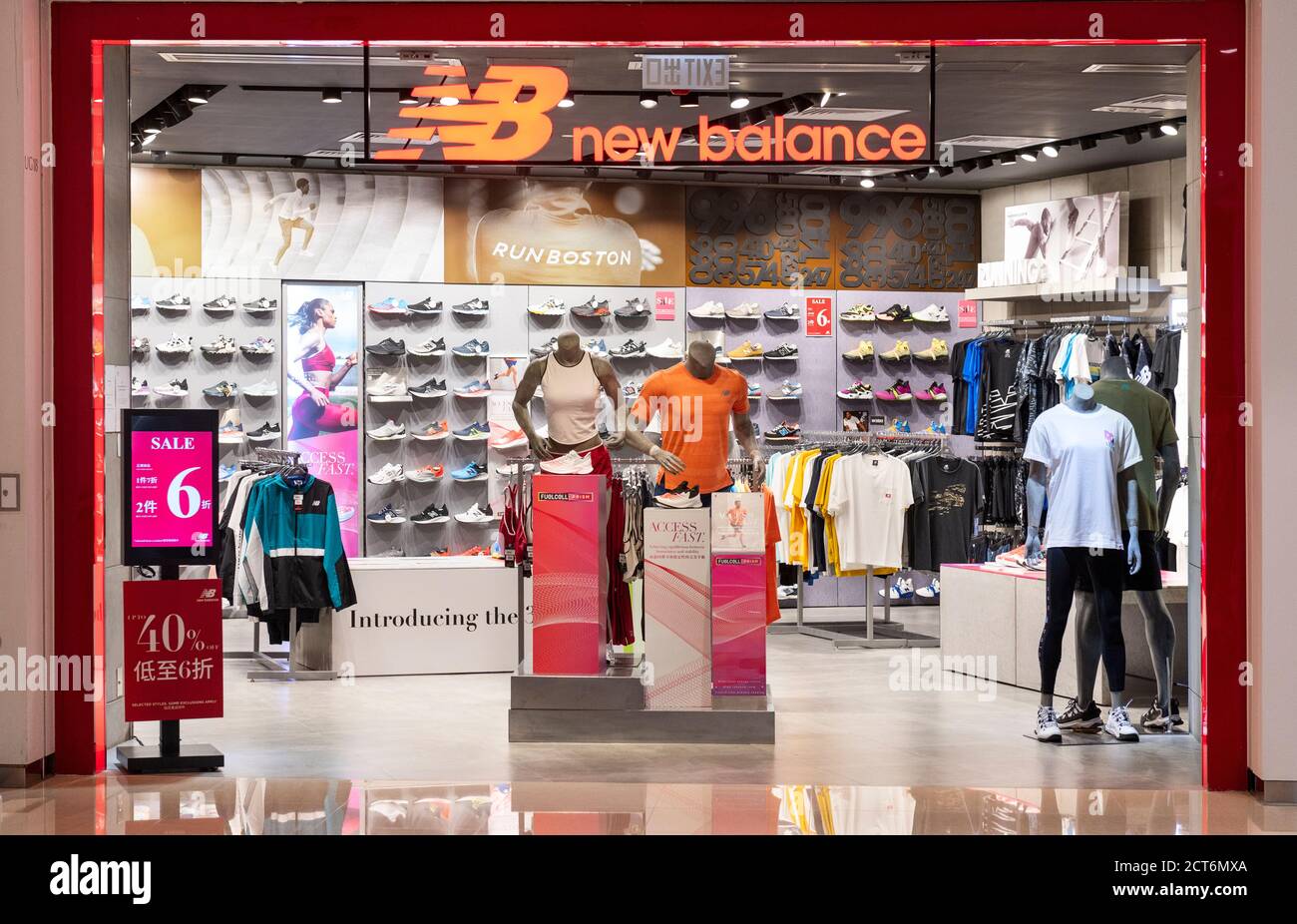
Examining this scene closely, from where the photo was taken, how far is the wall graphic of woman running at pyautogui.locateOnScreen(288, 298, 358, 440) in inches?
412

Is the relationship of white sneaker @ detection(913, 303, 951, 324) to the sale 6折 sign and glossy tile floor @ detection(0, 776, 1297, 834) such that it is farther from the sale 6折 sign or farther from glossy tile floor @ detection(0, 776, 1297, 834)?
the sale 6折 sign

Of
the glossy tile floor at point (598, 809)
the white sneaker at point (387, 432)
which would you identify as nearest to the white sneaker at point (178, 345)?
the white sneaker at point (387, 432)

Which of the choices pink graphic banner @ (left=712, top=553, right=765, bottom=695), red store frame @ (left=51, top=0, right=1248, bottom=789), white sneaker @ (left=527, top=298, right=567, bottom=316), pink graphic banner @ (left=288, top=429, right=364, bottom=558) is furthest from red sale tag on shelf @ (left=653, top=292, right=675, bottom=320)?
red store frame @ (left=51, top=0, right=1248, bottom=789)

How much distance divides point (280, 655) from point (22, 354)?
3657 mm

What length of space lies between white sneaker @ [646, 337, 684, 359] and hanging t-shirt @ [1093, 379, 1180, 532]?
4.82 metres

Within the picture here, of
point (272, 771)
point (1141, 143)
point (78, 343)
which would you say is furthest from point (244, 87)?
point (1141, 143)

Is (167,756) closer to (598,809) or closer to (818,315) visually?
(598,809)

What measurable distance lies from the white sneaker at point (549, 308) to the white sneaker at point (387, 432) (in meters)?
1.29

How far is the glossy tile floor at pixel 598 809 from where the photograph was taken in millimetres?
4762

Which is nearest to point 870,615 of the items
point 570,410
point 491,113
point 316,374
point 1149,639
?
point 1149,639
